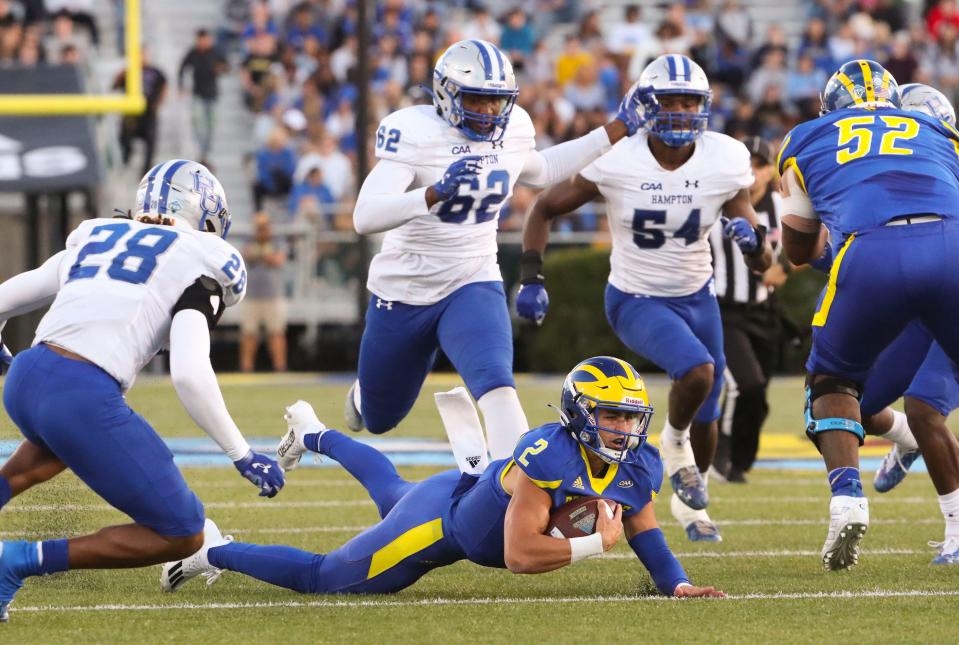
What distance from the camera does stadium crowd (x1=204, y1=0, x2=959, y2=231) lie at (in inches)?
648

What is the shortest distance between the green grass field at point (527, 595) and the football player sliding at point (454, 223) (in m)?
0.67

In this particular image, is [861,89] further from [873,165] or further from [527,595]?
[527,595]

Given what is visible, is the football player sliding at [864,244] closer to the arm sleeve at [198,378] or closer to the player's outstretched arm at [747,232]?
the player's outstretched arm at [747,232]

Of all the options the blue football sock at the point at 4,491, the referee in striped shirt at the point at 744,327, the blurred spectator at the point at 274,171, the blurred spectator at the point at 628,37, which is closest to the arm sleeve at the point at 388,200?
the blue football sock at the point at 4,491

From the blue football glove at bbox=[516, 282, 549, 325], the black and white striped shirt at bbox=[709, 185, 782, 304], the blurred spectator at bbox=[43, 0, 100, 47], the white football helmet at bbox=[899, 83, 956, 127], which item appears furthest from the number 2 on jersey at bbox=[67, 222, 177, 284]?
the blurred spectator at bbox=[43, 0, 100, 47]

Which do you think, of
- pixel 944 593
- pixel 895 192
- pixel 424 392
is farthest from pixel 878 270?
pixel 424 392

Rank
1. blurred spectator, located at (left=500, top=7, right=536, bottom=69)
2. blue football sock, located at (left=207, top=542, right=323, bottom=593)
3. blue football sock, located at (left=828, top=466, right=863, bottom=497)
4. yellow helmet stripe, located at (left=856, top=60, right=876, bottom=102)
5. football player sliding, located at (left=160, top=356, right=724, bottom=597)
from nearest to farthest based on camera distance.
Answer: football player sliding, located at (left=160, top=356, right=724, bottom=597)
blue football sock, located at (left=207, top=542, right=323, bottom=593)
blue football sock, located at (left=828, top=466, right=863, bottom=497)
yellow helmet stripe, located at (left=856, top=60, right=876, bottom=102)
blurred spectator, located at (left=500, top=7, right=536, bottom=69)

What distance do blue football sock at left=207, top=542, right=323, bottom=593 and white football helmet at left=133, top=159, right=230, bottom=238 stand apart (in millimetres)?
988

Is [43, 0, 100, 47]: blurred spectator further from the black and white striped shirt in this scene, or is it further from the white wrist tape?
the white wrist tape

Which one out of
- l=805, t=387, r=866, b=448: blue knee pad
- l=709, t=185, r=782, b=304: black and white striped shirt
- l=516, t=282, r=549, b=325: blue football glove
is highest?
l=516, t=282, r=549, b=325: blue football glove

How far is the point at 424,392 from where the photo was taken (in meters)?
13.4

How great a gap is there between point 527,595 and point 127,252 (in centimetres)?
163

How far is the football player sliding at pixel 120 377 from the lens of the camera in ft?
14.8

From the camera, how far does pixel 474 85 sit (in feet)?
19.5
